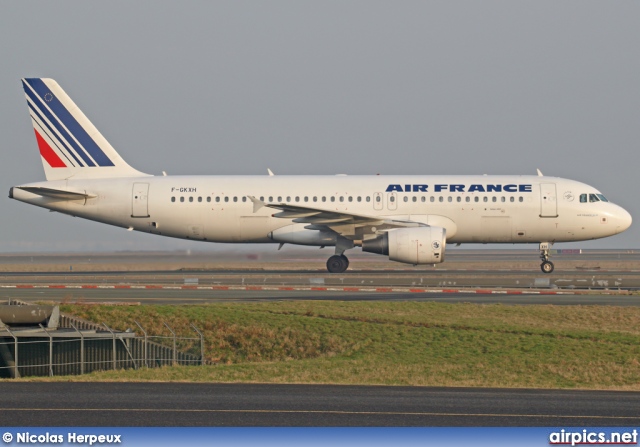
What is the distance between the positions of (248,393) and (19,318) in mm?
14865

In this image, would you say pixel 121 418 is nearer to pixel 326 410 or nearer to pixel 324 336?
pixel 326 410

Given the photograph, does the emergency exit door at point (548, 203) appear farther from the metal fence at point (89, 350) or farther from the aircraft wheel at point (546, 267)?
the metal fence at point (89, 350)

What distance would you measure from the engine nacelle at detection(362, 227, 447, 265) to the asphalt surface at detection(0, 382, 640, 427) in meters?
24.1

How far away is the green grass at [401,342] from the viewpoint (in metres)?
20.2

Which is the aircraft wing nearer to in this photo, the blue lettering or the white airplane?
the white airplane

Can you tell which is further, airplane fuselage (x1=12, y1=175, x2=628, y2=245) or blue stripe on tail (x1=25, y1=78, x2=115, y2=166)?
blue stripe on tail (x1=25, y1=78, x2=115, y2=166)

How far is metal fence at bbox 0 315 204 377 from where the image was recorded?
25766mm

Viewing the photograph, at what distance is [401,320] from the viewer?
28.4 meters

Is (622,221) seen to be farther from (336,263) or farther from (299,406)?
(299,406)

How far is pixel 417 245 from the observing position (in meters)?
41.7

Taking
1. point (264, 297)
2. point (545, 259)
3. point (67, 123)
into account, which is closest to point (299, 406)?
point (264, 297)

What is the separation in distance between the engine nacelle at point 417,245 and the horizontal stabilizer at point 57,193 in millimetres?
14990

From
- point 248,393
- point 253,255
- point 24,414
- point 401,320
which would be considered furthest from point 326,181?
point 24,414
